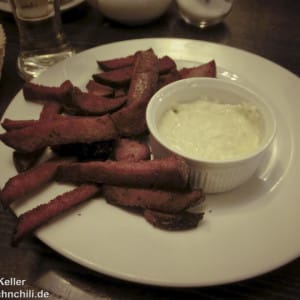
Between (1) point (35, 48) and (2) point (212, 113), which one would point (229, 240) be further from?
(1) point (35, 48)

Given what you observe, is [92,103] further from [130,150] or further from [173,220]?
[173,220]

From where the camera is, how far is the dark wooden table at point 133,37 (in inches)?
38.0

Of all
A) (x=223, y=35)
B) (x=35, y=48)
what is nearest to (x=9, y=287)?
(x=35, y=48)

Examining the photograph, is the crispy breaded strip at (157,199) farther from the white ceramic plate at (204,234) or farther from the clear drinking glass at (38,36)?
the clear drinking glass at (38,36)

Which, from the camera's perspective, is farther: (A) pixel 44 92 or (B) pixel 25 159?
(A) pixel 44 92

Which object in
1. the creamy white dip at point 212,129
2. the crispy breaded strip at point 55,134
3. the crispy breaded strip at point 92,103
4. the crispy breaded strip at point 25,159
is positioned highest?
the crispy breaded strip at point 55,134

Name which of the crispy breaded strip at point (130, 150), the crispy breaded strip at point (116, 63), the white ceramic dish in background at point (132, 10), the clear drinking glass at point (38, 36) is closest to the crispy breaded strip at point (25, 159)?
the crispy breaded strip at point (130, 150)

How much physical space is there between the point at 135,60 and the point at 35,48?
0.46 m

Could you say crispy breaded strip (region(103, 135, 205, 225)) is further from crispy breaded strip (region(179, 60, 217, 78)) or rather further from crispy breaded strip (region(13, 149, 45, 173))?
crispy breaded strip (region(179, 60, 217, 78))

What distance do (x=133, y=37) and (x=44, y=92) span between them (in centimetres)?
78

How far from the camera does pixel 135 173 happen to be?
1.03m

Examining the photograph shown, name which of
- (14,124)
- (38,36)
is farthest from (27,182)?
(38,36)

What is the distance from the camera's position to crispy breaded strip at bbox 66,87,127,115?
1255mm

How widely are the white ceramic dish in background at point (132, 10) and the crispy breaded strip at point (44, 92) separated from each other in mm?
703
